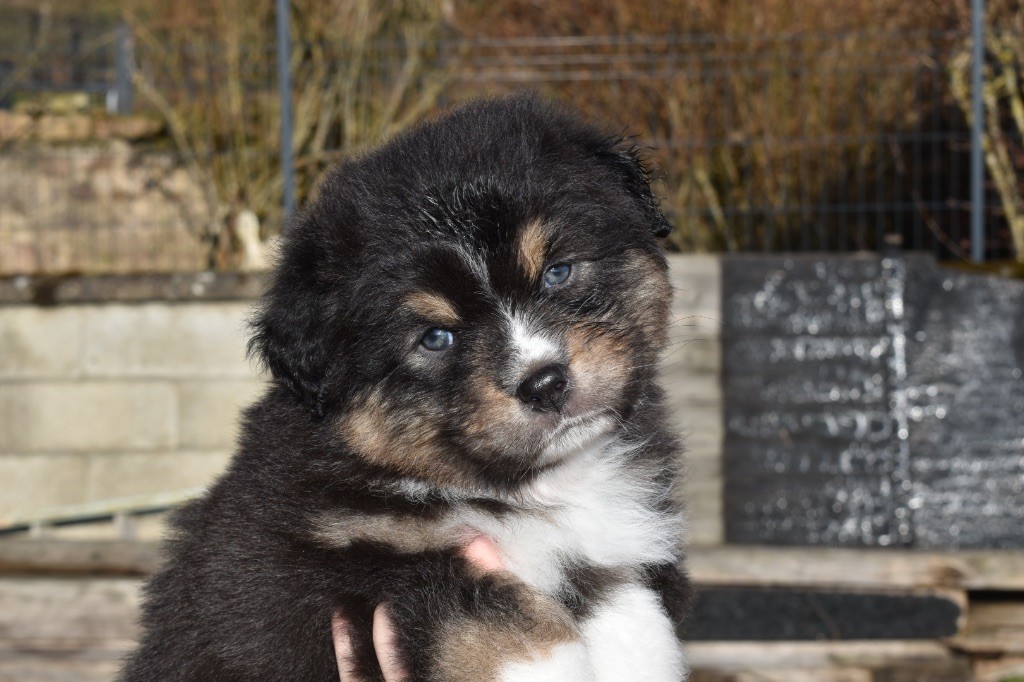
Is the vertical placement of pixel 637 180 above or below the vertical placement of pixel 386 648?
above

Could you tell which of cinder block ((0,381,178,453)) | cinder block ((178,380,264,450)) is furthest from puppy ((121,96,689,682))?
cinder block ((0,381,178,453))

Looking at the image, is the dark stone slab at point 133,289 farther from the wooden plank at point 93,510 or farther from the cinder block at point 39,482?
the wooden plank at point 93,510

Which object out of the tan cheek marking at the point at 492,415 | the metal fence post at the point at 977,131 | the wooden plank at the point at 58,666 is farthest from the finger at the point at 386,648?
the metal fence post at the point at 977,131

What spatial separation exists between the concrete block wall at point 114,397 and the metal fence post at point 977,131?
4.48 m

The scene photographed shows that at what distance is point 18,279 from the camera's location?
289 inches

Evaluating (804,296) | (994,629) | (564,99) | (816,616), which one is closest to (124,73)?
(564,99)

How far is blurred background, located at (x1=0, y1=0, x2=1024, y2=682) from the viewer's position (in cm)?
549

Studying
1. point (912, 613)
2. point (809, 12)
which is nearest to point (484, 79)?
point (809, 12)

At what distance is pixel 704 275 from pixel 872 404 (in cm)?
116

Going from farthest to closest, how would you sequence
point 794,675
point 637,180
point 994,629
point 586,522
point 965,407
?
point 965,407 → point 994,629 → point 794,675 → point 637,180 → point 586,522

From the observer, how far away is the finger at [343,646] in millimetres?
2475

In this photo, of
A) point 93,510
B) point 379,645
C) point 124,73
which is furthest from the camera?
point 124,73

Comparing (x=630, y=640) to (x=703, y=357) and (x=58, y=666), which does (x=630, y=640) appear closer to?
(x=58, y=666)

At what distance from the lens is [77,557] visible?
588 cm
